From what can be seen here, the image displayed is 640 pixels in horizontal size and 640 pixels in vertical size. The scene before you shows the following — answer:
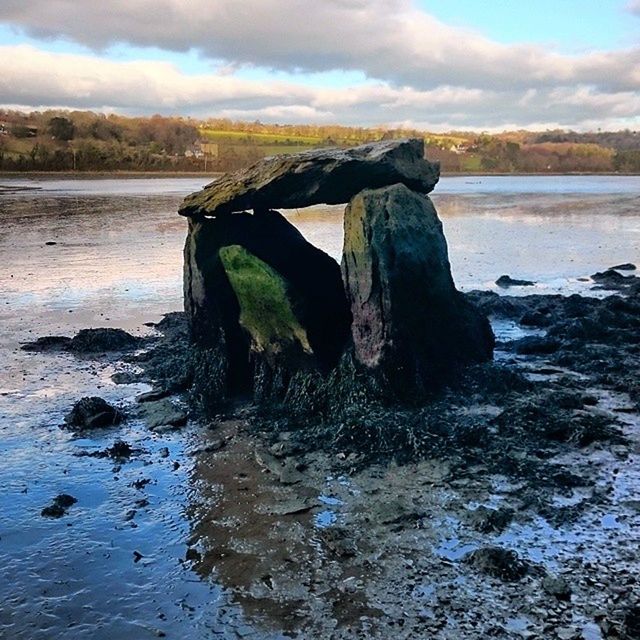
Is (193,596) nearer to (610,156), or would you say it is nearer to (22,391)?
(22,391)

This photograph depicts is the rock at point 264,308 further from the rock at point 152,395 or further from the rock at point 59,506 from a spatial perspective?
the rock at point 59,506

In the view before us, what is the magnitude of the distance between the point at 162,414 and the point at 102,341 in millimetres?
3509

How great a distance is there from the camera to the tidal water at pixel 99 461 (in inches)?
221

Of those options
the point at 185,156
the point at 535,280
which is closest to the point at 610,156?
the point at 185,156

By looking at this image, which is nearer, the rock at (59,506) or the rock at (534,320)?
the rock at (59,506)

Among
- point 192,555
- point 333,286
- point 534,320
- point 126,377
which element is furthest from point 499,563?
point 534,320

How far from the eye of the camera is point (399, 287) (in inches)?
374

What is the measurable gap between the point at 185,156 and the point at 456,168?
38808 millimetres


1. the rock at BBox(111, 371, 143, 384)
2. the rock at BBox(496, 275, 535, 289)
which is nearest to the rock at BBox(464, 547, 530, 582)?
the rock at BBox(111, 371, 143, 384)

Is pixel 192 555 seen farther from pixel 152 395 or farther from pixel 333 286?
pixel 333 286

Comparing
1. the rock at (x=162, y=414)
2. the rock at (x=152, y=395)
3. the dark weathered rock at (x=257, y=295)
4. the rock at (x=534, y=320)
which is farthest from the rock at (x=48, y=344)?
Answer: the rock at (x=534, y=320)

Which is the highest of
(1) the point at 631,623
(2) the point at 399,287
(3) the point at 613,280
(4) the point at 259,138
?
(4) the point at 259,138

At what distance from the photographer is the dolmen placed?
9.53 metres

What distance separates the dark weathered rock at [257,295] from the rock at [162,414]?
2.66 feet
